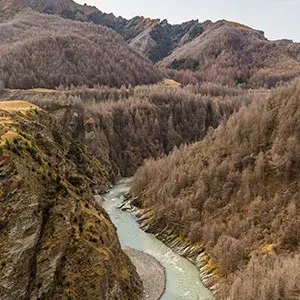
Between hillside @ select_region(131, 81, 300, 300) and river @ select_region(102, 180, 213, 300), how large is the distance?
10.3 feet

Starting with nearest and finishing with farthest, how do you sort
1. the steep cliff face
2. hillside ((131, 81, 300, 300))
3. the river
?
the steep cliff face → hillside ((131, 81, 300, 300)) → the river

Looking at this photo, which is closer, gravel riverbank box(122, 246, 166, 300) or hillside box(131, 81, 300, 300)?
hillside box(131, 81, 300, 300)

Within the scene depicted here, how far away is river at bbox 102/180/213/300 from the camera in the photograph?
202ft

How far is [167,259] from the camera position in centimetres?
7350

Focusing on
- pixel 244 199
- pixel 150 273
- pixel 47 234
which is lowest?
pixel 150 273

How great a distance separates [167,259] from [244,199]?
1619 cm

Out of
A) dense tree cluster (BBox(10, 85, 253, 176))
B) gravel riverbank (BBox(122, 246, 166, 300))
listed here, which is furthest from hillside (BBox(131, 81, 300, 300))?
dense tree cluster (BBox(10, 85, 253, 176))

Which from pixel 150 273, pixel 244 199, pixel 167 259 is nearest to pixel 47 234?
pixel 150 273

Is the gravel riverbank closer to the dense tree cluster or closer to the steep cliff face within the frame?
the steep cliff face

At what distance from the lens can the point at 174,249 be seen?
77.2 metres

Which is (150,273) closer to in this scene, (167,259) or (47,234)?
(167,259)

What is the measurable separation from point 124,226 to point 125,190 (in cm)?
3011

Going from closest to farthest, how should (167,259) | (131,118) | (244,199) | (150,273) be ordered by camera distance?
(150,273) → (167,259) → (244,199) → (131,118)

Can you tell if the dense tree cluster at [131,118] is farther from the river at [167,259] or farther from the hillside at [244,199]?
the hillside at [244,199]
